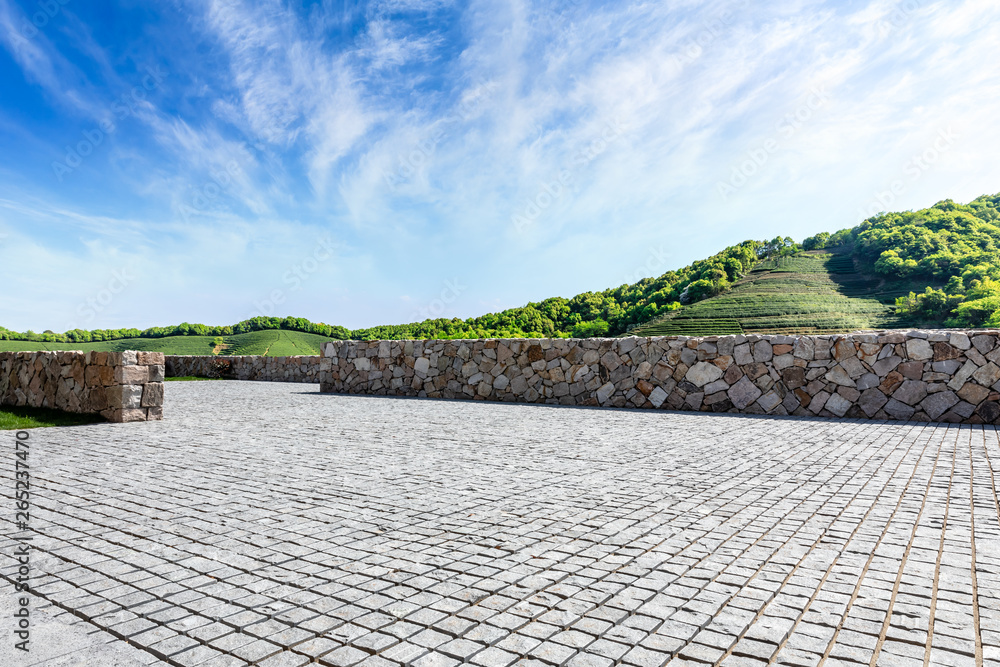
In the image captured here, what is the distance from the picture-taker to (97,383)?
8.52 m

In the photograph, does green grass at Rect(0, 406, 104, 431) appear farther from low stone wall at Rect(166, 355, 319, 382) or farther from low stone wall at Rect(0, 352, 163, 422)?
low stone wall at Rect(166, 355, 319, 382)

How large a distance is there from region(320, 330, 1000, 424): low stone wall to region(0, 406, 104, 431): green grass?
650cm

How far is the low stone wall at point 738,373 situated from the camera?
8430mm

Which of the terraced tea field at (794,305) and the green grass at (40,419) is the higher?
the terraced tea field at (794,305)

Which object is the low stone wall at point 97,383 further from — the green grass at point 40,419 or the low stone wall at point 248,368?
the low stone wall at point 248,368

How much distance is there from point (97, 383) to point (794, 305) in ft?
196

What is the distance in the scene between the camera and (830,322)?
170 feet

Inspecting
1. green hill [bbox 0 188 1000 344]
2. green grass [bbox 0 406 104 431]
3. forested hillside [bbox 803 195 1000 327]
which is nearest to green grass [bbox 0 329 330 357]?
green hill [bbox 0 188 1000 344]

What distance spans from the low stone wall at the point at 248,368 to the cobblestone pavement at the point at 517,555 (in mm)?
13800

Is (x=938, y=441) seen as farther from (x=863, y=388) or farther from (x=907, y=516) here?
(x=907, y=516)

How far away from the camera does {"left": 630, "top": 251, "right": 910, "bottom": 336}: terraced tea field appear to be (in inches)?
1981

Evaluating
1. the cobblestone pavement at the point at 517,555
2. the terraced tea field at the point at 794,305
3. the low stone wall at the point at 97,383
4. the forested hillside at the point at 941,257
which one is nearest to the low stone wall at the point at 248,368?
the low stone wall at the point at 97,383

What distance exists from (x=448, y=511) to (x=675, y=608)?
1.77 meters

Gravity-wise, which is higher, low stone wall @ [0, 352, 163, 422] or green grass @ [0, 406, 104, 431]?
low stone wall @ [0, 352, 163, 422]
